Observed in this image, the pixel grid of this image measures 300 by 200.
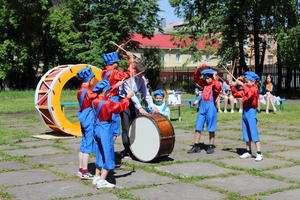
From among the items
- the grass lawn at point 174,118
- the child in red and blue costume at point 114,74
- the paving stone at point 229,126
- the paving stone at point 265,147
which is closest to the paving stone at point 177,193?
the child in red and blue costume at point 114,74

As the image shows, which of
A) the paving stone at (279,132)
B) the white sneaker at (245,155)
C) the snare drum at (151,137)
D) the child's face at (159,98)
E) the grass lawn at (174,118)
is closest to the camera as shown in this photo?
the snare drum at (151,137)

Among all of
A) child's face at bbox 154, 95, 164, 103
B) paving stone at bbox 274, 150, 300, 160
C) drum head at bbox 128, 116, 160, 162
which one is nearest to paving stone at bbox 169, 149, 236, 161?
drum head at bbox 128, 116, 160, 162

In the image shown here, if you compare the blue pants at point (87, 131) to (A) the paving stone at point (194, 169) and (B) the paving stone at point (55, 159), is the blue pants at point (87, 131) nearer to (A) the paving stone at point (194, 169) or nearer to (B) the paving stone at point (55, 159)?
(A) the paving stone at point (194, 169)

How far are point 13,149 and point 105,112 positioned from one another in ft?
14.1

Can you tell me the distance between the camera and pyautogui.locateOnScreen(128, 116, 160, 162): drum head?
7.75m

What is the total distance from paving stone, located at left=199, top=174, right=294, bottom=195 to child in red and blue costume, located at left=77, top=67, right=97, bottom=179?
5.84ft

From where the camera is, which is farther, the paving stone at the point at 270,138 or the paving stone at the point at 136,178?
the paving stone at the point at 270,138

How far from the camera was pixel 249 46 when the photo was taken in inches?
1282

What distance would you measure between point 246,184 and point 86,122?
258cm

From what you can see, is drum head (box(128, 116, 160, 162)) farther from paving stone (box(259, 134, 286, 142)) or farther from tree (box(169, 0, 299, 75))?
tree (box(169, 0, 299, 75))

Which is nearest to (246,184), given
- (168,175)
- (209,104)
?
(168,175)

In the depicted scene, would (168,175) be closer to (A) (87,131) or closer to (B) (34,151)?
(A) (87,131)

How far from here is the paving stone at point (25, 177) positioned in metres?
6.75

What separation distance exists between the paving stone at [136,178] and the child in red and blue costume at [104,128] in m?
0.36
